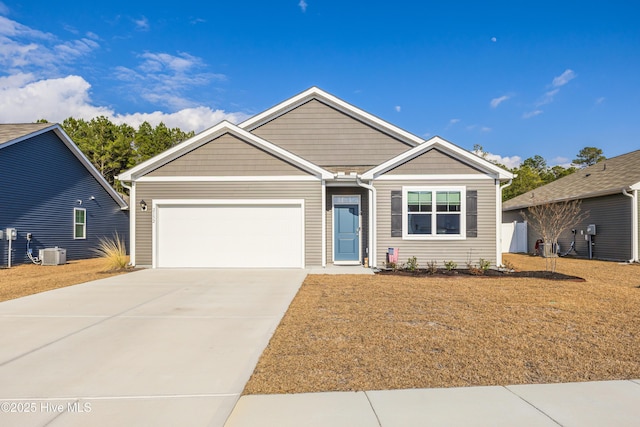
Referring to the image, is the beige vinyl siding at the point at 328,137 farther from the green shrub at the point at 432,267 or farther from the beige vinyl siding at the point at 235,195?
the green shrub at the point at 432,267

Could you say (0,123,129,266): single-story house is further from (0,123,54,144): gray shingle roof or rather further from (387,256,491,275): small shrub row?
(387,256,491,275): small shrub row

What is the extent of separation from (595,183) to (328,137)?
11.9 meters

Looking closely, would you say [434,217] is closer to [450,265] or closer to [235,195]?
[450,265]

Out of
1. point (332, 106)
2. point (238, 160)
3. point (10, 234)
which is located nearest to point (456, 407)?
point (238, 160)

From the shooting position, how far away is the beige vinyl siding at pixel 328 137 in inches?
593

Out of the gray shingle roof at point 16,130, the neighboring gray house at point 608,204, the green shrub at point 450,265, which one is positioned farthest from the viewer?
the neighboring gray house at point 608,204

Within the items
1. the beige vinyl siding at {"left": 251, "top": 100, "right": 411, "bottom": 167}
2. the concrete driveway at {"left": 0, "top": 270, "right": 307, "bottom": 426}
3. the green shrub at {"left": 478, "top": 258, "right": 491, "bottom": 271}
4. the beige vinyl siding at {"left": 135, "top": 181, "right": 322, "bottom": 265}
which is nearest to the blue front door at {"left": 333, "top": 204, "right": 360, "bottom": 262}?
the beige vinyl siding at {"left": 135, "top": 181, "right": 322, "bottom": 265}

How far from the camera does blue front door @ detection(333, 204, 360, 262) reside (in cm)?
1378

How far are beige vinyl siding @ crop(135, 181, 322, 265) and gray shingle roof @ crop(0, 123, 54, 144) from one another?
556 centimetres

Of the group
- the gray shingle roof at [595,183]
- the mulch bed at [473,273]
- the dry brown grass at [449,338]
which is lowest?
the dry brown grass at [449,338]

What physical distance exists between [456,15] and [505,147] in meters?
29.2

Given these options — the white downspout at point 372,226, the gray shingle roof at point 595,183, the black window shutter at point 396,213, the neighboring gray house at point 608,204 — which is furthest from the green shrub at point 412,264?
the gray shingle roof at point 595,183

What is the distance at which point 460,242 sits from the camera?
40.7 feet

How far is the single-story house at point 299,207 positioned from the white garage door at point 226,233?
31mm
